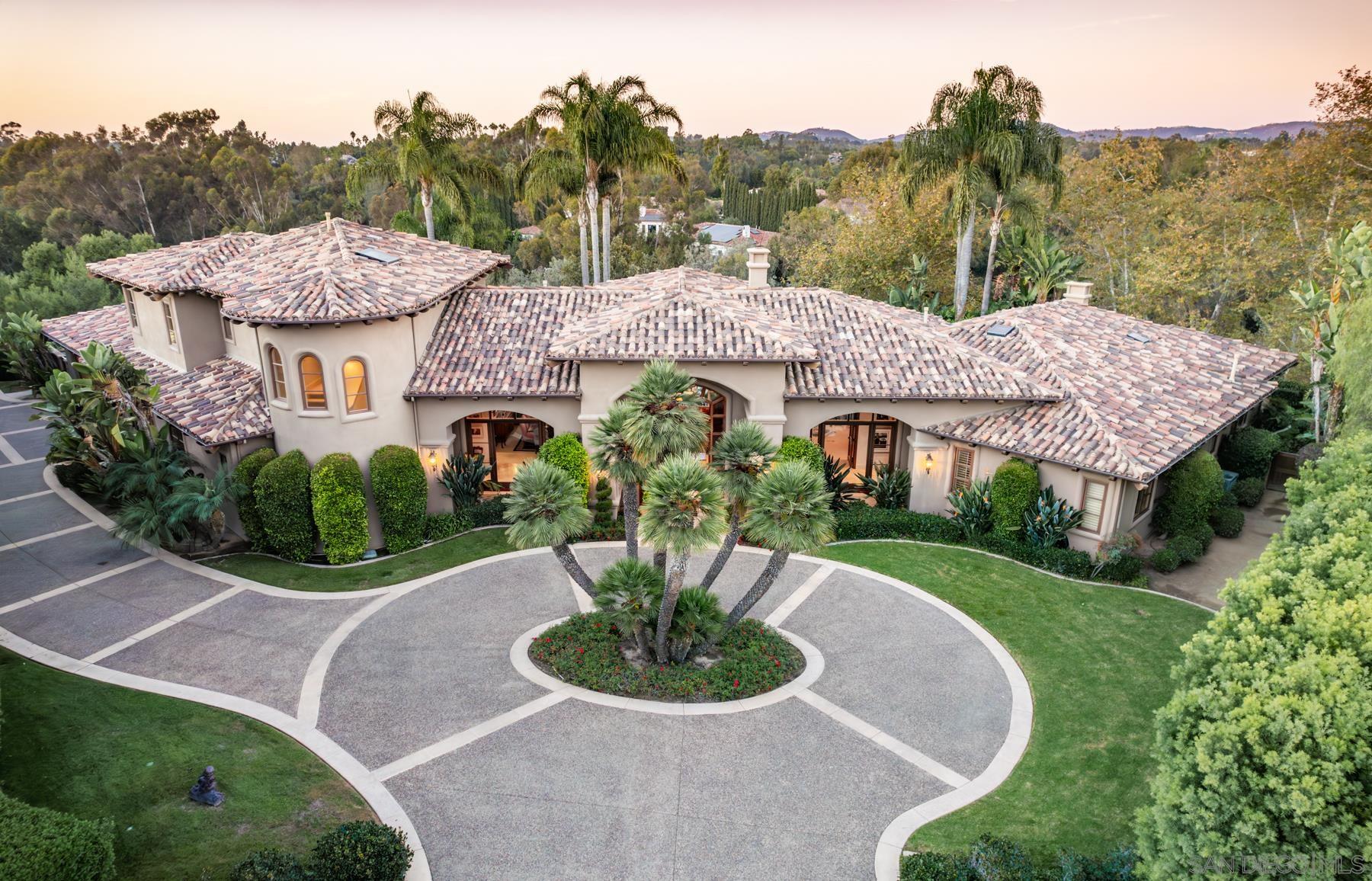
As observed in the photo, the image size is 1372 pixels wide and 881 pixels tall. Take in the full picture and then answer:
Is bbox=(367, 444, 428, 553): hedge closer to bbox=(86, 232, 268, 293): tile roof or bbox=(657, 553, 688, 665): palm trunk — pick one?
bbox=(86, 232, 268, 293): tile roof

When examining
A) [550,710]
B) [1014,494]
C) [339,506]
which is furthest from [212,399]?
[1014,494]

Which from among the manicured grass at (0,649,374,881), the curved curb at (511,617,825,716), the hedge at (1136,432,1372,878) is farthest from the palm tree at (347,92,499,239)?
the hedge at (1136,432,1372,878)

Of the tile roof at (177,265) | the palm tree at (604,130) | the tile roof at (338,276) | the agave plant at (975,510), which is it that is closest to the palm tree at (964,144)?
the palm tree at (604,130)

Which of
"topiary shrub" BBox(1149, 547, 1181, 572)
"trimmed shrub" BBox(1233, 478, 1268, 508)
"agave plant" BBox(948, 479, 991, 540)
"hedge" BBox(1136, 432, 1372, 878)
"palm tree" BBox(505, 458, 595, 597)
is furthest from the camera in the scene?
"trimmed shrub" BBox(1233, 478, 1268, 508)

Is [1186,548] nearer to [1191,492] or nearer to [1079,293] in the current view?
[1191,492]

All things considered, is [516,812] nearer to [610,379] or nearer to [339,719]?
[339,719]
